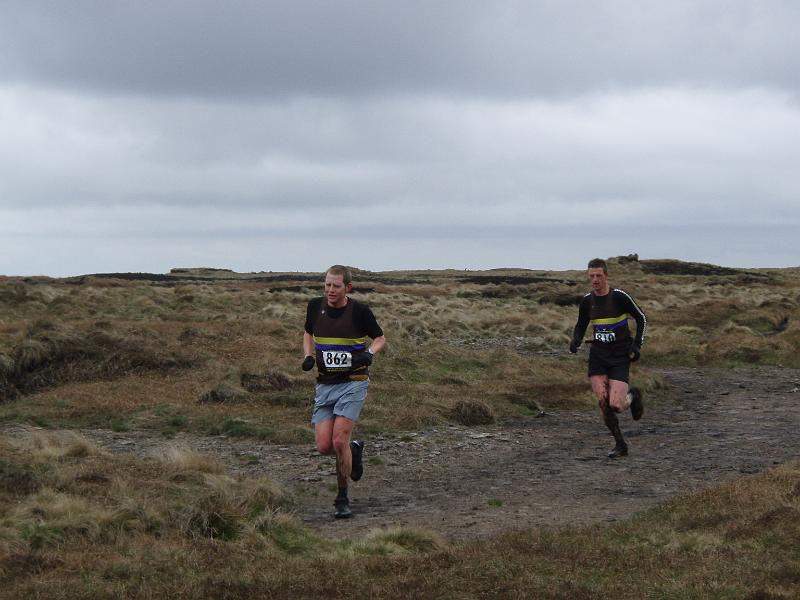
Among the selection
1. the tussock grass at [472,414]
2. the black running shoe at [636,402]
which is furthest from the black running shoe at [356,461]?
the tussock grass at [472,414]

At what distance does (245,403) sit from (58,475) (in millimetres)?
6924

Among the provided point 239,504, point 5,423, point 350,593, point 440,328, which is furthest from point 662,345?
point 350,593

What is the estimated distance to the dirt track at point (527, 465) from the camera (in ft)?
28.5

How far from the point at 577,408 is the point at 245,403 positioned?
605 cm

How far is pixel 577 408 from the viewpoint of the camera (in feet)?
55.3

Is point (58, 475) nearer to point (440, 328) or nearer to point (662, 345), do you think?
point (662, 345)

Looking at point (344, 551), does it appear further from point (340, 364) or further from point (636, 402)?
point (636, 402)

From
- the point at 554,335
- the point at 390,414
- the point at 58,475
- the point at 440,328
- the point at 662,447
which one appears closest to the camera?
the point at 58,475

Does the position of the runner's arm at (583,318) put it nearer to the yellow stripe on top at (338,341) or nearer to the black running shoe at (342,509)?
the yellow stripe on top at (338,341)

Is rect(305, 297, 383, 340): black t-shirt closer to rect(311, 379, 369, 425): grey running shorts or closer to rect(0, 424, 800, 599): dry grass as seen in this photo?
rect(311, 379, 369, 425): grey running shorts

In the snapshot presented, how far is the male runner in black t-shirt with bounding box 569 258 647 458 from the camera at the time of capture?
11836 millimetres

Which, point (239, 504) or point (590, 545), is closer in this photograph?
point (590, 545)

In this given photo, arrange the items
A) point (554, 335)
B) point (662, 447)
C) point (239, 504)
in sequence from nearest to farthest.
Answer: point (239, 504) < point (662, 447) < point (554, 335)

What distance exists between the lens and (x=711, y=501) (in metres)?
8.25
